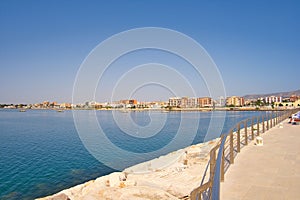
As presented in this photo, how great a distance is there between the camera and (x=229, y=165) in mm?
4781

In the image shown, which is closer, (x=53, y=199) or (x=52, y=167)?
(x=53, y=199)

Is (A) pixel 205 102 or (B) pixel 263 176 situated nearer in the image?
(B) pixel 263 176

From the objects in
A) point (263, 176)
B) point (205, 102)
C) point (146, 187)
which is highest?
point (205, 102)

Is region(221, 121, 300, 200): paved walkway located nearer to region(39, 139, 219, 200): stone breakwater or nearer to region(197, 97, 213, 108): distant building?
region(39, 139, 219, 200): stone breakwater

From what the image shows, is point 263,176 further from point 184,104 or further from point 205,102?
point 205,102

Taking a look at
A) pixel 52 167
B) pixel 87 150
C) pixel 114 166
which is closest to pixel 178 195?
pixel 114 166

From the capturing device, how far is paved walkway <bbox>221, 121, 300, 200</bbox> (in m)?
3.16

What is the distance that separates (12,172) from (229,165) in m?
12.9

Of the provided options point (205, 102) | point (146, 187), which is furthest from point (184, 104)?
point (146, 187)

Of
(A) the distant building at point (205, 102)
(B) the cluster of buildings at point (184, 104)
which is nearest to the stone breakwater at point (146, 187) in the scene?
(B) the cluster of buildings at point (184, 104)

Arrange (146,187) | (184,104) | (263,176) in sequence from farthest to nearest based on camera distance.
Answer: (184,104) → (146,187) → (263,176)

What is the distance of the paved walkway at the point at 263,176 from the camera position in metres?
3.16

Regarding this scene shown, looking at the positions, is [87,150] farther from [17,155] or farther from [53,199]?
[53,199]

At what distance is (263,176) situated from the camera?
3949mm
